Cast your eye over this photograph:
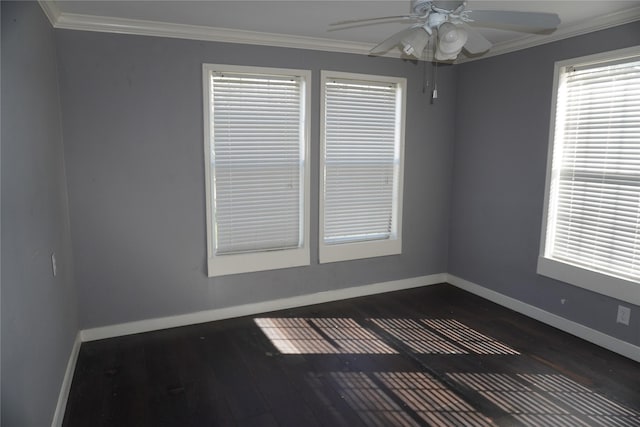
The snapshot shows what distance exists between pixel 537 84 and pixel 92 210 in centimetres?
382

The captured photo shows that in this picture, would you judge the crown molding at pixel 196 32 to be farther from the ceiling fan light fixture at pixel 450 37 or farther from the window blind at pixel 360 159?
the ceiling fan light fixture at pixel 450 37

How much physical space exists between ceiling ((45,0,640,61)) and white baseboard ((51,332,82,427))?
228 centimetres

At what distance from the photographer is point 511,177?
12.7ft

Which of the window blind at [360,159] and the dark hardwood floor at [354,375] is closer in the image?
the dark hardwood floor at [354,375]

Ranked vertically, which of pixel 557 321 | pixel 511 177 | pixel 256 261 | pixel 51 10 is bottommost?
pixel 557 321

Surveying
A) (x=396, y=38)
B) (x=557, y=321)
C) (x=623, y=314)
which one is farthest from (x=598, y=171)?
(x=396, y=38)

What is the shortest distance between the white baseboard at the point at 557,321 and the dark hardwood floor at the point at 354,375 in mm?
70

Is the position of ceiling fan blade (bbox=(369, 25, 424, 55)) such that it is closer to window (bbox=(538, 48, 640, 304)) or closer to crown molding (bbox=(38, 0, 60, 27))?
window (bbox=(538, 48, 640, 304))

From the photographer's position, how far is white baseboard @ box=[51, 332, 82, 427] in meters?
2.26

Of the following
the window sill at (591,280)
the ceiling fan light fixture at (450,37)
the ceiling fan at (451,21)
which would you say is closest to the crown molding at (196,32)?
the ceiling fan at (451,21)

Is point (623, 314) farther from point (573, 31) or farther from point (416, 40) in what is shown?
point (416, 40)

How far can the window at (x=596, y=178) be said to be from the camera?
296cm

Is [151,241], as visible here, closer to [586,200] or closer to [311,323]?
[311,323]

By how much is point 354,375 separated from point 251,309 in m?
1.32
